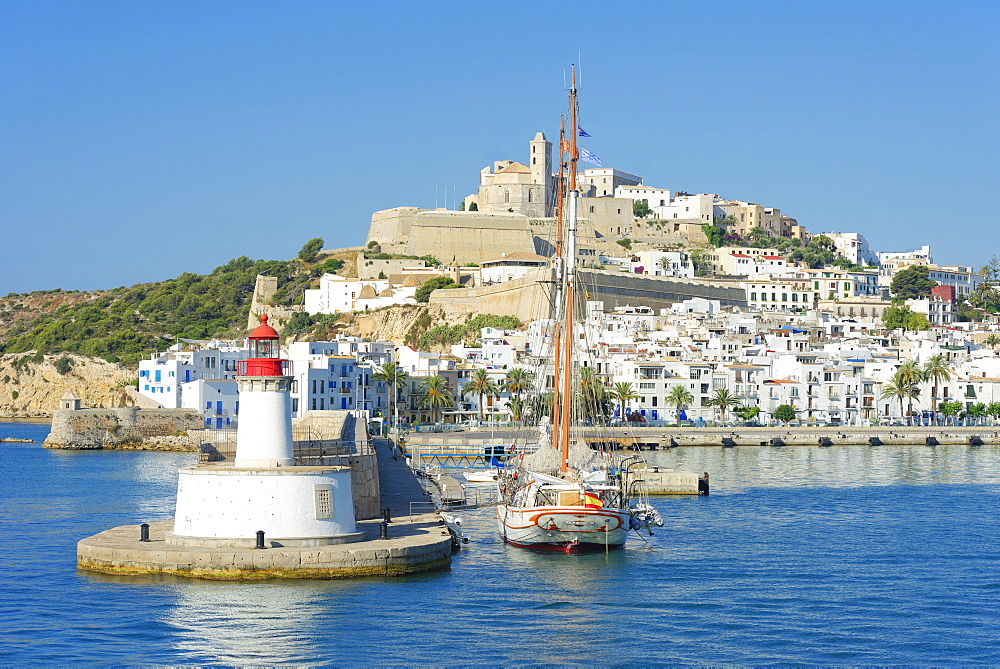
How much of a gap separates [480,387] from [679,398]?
367 inches

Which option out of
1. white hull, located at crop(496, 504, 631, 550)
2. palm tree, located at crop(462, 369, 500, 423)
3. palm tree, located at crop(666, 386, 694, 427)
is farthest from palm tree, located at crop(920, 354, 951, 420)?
white hull, located at crop(496, 504, 631, 550)

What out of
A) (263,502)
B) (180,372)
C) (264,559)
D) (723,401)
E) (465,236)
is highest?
(465,236)

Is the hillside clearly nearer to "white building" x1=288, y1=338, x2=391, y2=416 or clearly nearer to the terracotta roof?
the terracotta roof

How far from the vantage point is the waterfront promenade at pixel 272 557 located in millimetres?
19516

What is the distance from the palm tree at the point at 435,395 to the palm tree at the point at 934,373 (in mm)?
23390

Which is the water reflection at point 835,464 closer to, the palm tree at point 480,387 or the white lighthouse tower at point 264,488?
the palm tree at point 480,387

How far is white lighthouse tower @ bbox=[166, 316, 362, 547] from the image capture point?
19.9m

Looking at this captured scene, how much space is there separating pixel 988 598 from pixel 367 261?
252ft

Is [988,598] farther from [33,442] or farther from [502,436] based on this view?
[33,442]

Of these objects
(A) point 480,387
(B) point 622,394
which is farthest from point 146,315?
(B) point 622,394

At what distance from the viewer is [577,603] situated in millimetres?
20672

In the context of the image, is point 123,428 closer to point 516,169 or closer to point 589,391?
point 589,391

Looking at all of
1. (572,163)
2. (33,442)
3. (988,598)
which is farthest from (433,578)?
(33,442)

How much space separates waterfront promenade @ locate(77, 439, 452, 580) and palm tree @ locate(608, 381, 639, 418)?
119ft
